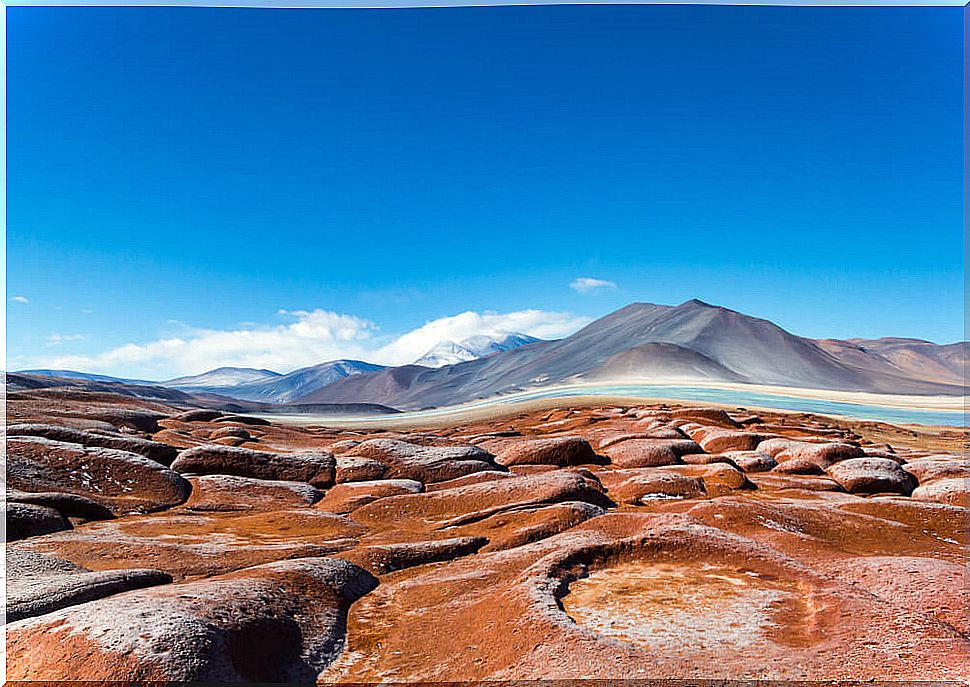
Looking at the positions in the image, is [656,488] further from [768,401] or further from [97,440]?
[768,401]

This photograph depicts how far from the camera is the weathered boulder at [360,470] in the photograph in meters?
11.1

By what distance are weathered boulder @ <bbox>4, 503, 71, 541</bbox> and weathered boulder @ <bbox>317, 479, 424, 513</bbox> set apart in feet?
11.3

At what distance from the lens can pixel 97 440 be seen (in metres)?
10.6

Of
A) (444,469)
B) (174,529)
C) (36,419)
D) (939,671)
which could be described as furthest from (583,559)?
(36,419)

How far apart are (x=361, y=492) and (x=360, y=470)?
1.52 metres

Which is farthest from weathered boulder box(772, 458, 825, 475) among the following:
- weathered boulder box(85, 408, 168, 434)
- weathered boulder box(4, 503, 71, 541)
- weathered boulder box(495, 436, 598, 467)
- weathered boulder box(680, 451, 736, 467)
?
weathered boulder box(85, 408, 168, 434)

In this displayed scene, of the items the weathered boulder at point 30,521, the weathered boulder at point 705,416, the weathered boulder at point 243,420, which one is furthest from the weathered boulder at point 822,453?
the weathered boulder at point 243,420

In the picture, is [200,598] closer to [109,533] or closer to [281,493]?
[109,533]

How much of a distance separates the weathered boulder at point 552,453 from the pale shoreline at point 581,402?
20.9 feet

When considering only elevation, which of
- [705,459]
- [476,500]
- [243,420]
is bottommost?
[476,500]

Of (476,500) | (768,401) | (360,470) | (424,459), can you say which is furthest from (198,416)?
(768,401)

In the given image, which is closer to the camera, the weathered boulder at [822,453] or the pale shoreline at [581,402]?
the weathered boulder at [822,453]

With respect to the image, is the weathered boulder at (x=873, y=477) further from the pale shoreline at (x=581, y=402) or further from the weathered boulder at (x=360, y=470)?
the weathered boulder at (x=360, y=470)

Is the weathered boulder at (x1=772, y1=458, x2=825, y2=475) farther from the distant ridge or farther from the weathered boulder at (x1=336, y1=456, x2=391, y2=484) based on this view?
the distant ridge
